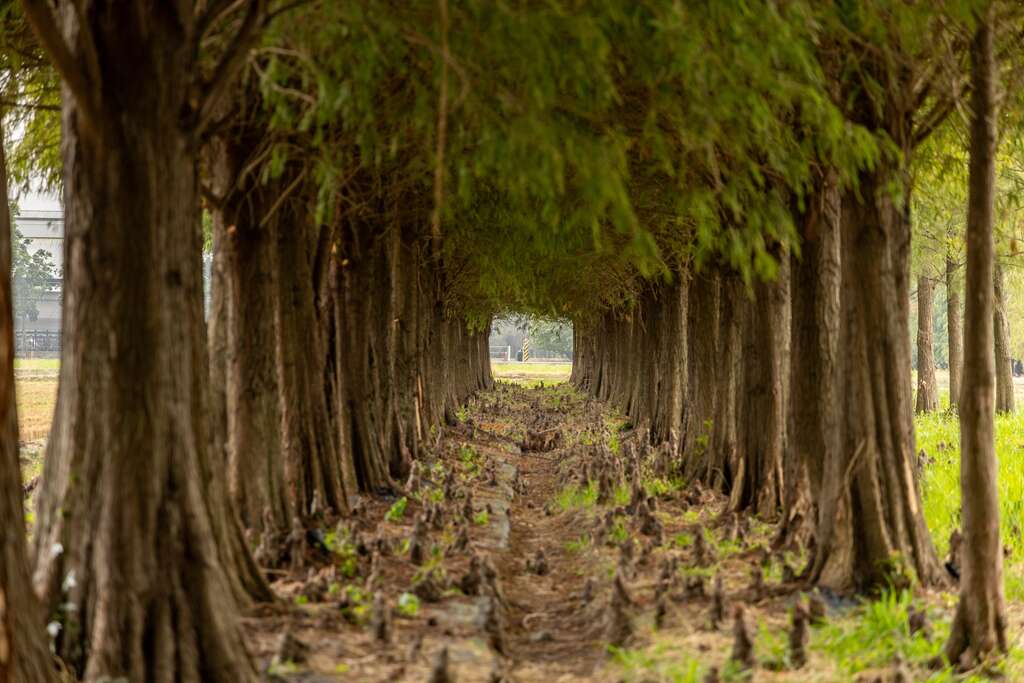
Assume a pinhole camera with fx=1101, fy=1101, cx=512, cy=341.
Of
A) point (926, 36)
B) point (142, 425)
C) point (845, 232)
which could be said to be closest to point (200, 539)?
point (142, 425)

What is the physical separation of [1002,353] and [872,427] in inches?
725

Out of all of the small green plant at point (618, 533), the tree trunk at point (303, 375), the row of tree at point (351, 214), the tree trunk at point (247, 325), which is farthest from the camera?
the small green plant at point (618, 533)

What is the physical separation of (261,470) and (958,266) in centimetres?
1849

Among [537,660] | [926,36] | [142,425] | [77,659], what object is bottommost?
[537,660]

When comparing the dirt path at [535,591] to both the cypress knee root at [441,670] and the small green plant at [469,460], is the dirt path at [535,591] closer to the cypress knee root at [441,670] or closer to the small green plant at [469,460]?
the cypress knee root at [441,670]

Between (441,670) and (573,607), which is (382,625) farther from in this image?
(573,607)

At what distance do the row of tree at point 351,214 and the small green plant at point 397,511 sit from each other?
0.64 meters

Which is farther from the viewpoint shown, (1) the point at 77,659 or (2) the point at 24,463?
(2) the point at 24,463

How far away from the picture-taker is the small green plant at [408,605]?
320 inches

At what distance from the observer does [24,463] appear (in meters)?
18.7

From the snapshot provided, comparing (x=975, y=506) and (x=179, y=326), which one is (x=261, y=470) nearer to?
(x=179, y=326)

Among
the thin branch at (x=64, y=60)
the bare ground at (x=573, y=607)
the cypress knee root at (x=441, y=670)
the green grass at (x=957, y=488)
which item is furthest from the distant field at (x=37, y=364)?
the cypress knee root at (x=441, y=670)

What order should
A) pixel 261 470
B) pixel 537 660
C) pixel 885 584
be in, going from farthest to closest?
pixel 261 470
pixel 885 584
pixel 537 660

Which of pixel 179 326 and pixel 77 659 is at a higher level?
pixel 179 326
